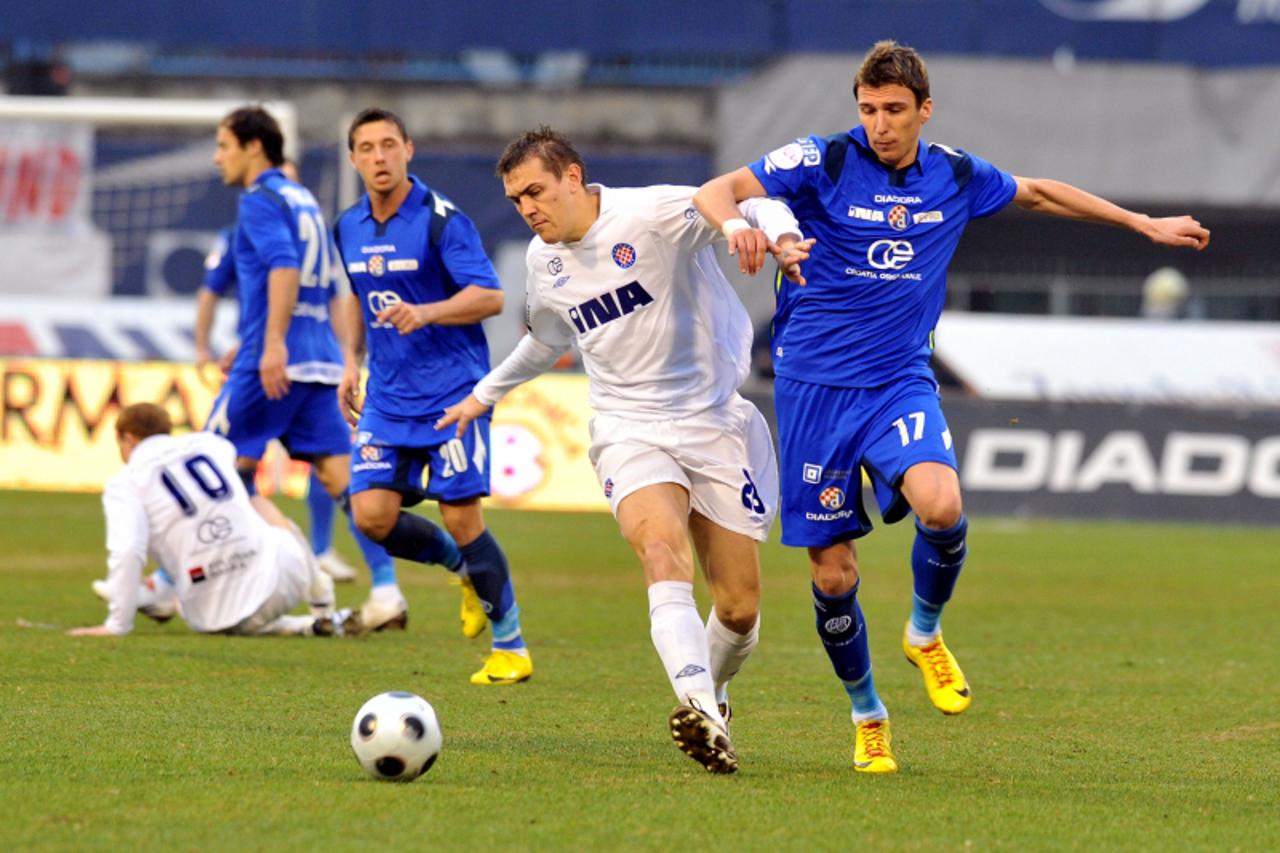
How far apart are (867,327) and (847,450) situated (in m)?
0.41

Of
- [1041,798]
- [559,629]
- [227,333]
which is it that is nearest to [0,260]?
[227,333]

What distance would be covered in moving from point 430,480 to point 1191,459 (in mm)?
13832

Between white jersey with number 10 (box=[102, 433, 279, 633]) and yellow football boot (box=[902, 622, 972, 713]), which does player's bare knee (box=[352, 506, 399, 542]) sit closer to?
white jersey with number 10 (box=[102, 433, 279, 633])

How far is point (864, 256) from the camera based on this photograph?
260 inches

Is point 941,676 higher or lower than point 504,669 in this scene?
higher

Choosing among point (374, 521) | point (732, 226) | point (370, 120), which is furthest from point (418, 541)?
point (732, 226)

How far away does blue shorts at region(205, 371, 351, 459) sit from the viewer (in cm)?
1049

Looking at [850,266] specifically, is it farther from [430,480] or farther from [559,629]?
[559,629]

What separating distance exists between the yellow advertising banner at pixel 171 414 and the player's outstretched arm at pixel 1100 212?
12749mm

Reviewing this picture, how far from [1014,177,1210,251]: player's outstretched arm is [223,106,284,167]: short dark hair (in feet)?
15.7

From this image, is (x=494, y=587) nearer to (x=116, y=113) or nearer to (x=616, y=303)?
(x=616, y=303)

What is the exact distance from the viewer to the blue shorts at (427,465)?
8.50 m

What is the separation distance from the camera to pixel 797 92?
2859 cm

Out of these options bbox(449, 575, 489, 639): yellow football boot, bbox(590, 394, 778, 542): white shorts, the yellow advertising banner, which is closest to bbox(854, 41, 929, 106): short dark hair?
bbox(590, 394, 778, 542): white shorts
